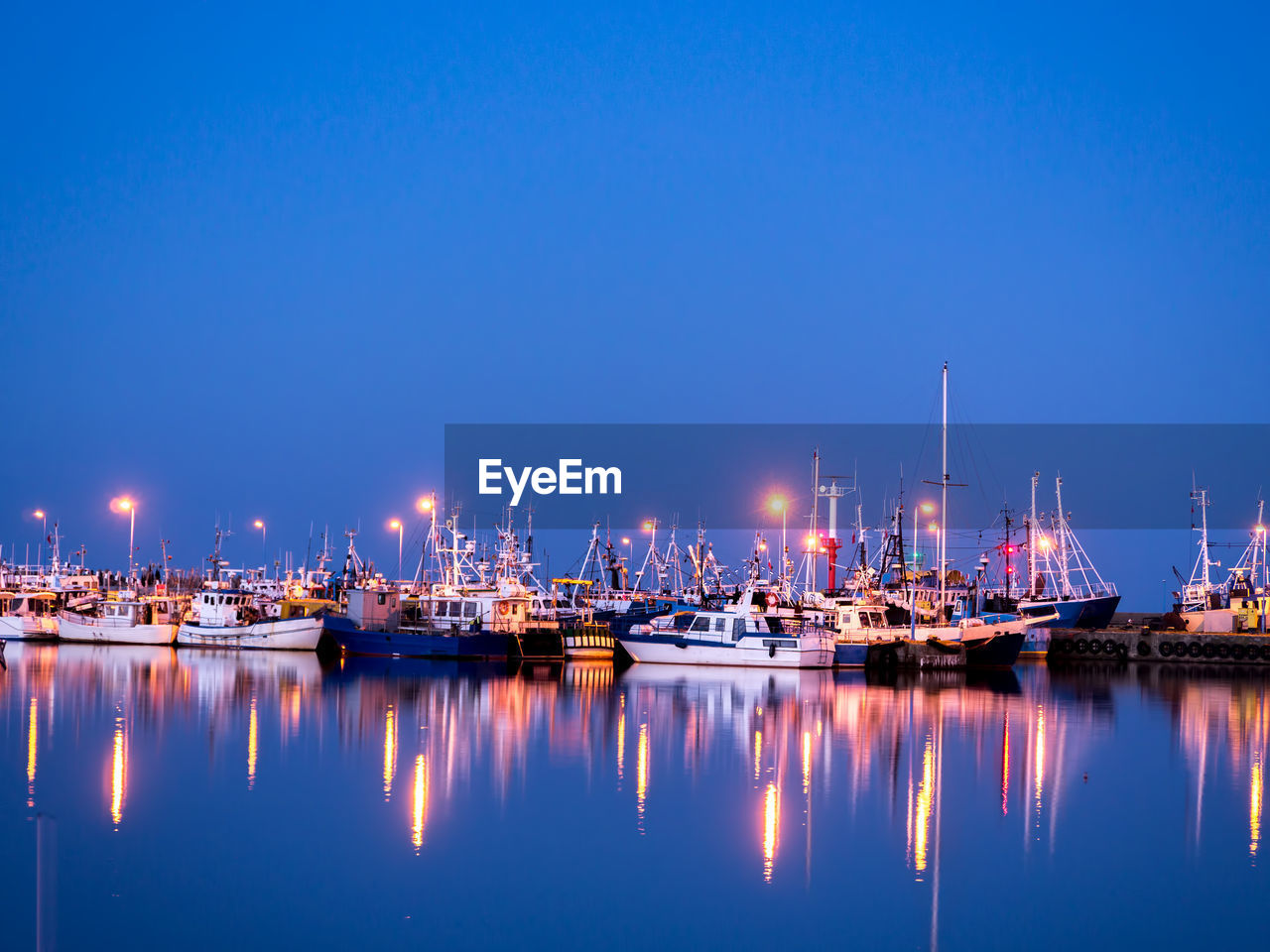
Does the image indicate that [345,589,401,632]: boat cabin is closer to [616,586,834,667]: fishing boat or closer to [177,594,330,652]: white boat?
[177,594,330,652]: white boat

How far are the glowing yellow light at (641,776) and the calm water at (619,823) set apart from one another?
11 cm

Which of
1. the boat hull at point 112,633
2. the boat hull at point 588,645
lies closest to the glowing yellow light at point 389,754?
the boat hull at point 588,645

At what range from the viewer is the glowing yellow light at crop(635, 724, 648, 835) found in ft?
77.6

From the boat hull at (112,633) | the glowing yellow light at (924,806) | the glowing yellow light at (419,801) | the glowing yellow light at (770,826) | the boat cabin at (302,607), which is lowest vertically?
the boat hull at (112,633)

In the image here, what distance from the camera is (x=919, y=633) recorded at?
59.3 metres

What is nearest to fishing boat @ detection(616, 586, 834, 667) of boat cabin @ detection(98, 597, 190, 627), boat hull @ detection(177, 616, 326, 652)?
boat hull @ detection(177, 616, 326, 652)

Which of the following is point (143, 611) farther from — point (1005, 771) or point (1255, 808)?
point (1255, 808)

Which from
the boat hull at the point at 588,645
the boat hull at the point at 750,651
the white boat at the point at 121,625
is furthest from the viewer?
the white boat at the point at 121,625

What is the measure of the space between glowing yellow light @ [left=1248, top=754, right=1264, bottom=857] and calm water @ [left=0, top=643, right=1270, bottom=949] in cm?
10

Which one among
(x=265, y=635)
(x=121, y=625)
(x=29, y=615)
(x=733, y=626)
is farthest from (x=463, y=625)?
(x=29, y=615)

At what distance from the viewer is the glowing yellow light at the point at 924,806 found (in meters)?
20.6

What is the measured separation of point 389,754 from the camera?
29.1 m

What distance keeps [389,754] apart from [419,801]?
18.4 ft

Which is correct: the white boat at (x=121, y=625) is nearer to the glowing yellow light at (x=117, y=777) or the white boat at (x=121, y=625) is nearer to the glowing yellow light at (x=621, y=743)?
the glowing yellow light at (x=621, y=743)
